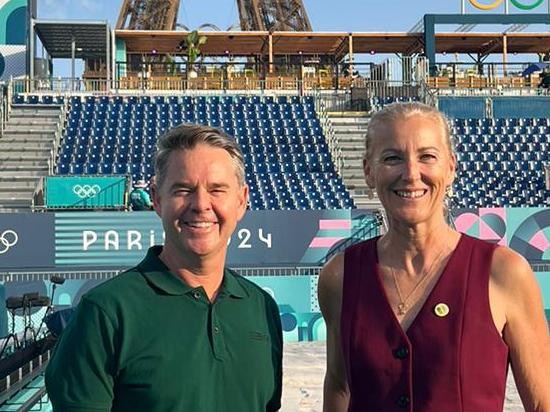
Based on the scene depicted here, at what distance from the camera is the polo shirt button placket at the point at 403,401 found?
1875 mm

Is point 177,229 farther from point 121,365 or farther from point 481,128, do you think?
point 481,128

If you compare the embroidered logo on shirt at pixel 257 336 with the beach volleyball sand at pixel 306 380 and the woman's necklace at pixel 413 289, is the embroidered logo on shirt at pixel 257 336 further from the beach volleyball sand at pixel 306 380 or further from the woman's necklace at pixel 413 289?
the beach volleyball sand at pixel 306 380

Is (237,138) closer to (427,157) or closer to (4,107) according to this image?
(4,107)

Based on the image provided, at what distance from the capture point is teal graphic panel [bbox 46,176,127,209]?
46.1 feet

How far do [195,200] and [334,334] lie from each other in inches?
25.1

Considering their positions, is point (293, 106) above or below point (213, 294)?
above

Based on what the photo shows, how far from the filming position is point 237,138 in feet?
62.9

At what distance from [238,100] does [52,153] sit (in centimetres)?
663

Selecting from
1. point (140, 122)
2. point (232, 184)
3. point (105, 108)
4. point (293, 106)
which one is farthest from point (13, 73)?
point (232, 184)

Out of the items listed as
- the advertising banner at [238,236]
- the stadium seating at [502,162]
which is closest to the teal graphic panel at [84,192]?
the advertising banner at [238,236]

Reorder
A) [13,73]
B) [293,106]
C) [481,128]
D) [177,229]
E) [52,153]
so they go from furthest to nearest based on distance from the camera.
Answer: [13,73] < [293,106] < [481,128] < [52,153] < [177,229]

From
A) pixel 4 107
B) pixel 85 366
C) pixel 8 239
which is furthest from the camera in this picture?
pixel 4 107

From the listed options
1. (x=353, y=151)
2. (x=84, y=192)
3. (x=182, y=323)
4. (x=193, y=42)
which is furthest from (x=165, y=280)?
(x=193, y=42)

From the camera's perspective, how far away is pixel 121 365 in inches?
66.9
